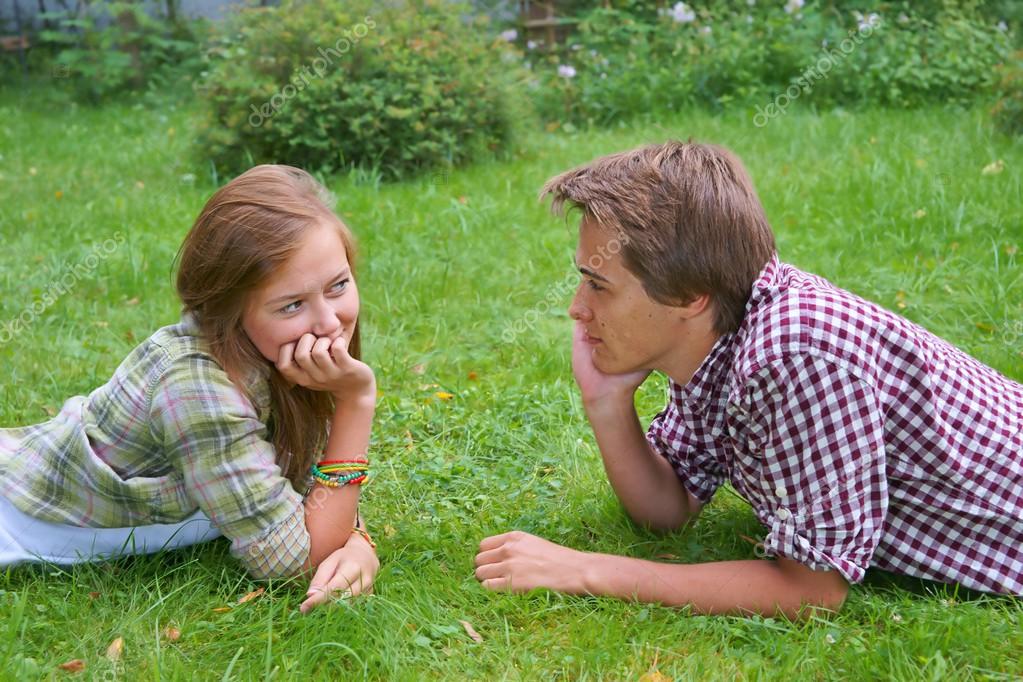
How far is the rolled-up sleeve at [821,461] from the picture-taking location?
85.3 inches

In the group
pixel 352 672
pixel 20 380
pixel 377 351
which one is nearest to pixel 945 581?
pixel 352 672

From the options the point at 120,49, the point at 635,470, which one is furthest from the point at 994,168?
the point at 120,49

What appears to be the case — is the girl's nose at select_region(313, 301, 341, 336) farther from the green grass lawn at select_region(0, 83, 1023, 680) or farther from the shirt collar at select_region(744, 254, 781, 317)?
the shirt collar at select_region(744, 254, 781, 317)

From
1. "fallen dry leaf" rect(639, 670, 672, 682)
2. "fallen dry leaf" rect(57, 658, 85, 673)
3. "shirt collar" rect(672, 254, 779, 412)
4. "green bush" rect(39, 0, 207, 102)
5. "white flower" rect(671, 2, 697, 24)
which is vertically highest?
"shirt collar" rect(672, 254, 779, 412)

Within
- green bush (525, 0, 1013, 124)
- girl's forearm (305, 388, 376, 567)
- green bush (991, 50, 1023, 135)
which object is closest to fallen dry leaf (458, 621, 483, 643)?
girl's forearm (305, 388, 376, 567)

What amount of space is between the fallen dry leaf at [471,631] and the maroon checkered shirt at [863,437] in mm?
687

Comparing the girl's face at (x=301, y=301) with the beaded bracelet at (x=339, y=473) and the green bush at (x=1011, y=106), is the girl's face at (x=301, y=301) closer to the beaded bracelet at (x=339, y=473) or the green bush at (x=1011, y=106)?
the beaded bracelet at (x=339, y=473)

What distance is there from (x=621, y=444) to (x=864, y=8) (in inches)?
292

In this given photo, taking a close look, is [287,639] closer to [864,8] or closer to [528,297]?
[528,297]

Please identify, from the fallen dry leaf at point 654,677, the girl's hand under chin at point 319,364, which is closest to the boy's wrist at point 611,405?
the girl's hand under chin at point 319,364

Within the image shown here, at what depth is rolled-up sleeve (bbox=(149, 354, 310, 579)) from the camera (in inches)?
95.9

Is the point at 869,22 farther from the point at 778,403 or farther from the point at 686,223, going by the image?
the point at 778,403

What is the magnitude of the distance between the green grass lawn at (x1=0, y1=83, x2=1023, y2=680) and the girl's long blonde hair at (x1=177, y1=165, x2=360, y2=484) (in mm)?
528

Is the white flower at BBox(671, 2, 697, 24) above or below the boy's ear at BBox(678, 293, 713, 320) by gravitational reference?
below
